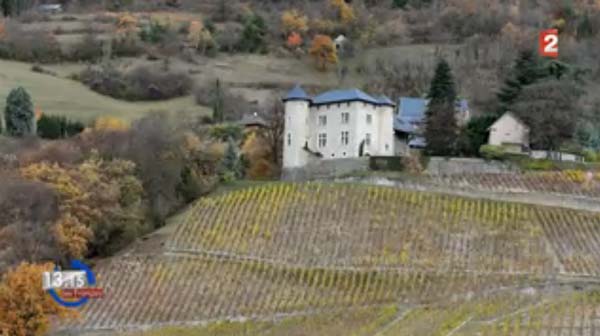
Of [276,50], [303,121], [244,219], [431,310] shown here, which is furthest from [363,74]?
[431,310]

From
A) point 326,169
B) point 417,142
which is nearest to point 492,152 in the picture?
point 417,142

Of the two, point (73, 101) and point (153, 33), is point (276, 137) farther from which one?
point (153, 33)

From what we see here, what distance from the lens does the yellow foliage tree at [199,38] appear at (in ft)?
301

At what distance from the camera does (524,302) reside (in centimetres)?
3519

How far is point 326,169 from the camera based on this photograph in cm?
4891

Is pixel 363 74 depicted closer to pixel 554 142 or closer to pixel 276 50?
pixel 276 50

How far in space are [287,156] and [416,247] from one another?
38.6 feet

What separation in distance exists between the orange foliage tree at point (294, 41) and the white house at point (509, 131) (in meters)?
44.9

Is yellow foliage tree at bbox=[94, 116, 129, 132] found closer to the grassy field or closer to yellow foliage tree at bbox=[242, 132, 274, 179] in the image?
the grassy field

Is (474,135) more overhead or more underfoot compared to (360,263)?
more overhead

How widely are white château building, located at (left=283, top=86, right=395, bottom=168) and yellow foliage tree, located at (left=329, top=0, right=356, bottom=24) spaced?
165ft

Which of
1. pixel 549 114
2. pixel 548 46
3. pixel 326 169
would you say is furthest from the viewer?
pixel 548 46

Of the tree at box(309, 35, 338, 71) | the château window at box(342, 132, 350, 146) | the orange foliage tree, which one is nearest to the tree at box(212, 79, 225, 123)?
the tree at box(309, 35, 338, 71)

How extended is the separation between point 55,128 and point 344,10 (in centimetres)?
4314
